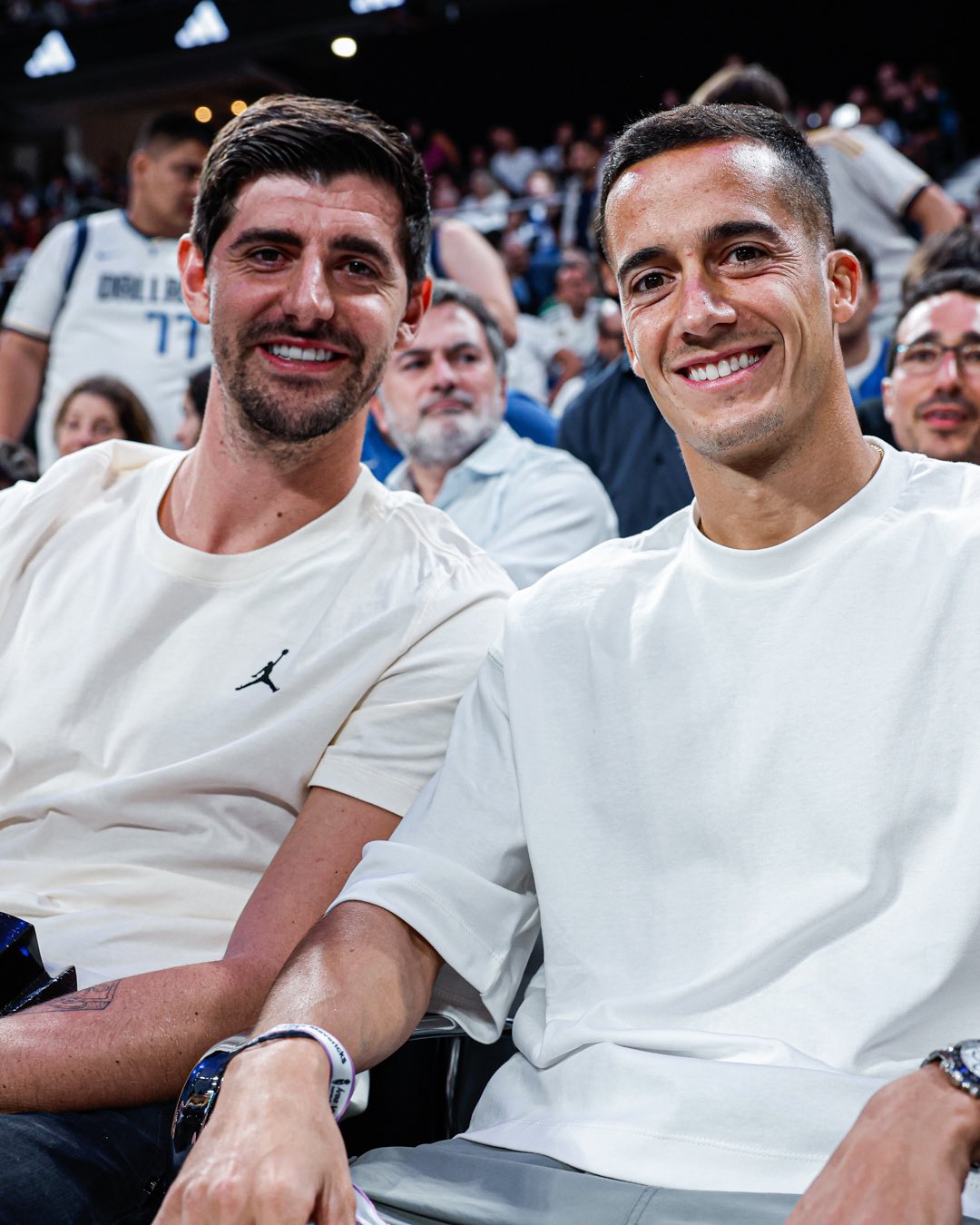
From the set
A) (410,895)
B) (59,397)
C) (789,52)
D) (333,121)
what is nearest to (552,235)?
(789,52)

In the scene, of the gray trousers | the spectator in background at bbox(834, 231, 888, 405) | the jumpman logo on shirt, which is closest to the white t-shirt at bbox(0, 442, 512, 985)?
the jumpman logo on shirt

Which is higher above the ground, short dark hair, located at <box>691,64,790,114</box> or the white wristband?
short dark hair, located at <box>691,64,790,114</box>

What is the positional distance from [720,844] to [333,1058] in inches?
18.5

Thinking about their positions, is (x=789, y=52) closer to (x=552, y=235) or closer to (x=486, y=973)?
(x=552, y=235)

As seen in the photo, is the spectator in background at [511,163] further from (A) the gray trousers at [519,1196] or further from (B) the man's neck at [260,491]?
(A) the gray trousers at [519,1196]

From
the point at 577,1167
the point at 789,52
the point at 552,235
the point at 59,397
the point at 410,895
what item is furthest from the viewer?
the point at 789,52

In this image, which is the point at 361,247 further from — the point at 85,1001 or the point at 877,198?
the point at 877,198

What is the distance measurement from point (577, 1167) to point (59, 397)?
3294mm

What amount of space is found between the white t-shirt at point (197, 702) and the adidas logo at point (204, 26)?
17273mm

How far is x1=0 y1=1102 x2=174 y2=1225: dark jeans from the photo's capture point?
1.26 meters

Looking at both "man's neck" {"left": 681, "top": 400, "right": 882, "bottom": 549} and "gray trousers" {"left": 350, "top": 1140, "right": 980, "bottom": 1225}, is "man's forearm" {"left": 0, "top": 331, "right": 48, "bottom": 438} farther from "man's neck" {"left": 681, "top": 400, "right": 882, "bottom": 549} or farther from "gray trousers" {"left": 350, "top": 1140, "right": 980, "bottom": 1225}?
"gray trousers" {"left": 350, "top": 1140, "right": 980, "bottom": 1225}

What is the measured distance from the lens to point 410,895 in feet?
4.72

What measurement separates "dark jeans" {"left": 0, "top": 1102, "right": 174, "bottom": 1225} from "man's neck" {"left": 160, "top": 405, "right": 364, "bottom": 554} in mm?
813

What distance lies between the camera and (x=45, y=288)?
394 centimetres
